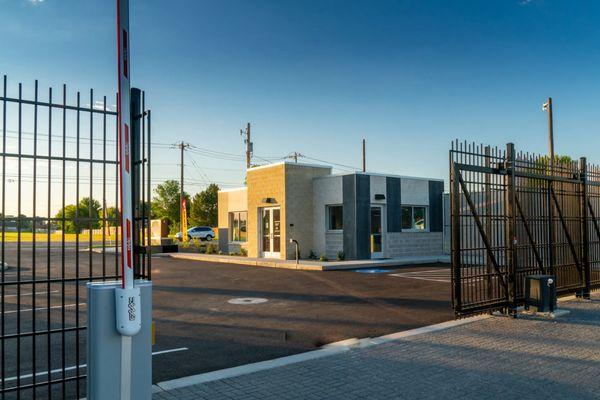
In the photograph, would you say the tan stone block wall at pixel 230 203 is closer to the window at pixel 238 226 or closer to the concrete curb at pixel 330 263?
the window at pixel 238 226

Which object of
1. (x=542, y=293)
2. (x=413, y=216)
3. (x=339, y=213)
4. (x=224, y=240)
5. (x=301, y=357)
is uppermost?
(x=339, y=213)

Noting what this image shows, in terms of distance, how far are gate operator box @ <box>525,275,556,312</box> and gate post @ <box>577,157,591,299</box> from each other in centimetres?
275

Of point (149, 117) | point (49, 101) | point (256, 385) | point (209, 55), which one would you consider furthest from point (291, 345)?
point (209, 55)

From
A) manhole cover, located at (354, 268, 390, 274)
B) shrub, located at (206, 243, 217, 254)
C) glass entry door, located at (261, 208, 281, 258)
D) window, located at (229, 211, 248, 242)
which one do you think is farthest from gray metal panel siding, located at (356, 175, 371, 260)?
shrub, located at (206, 243, 217, 254)

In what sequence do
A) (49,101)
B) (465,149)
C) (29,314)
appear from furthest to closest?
(29,314) → (465,149) → (49,101)

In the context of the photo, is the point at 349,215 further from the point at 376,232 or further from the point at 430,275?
the point at 430,275

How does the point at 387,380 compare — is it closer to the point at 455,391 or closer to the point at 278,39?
the point at 455,391

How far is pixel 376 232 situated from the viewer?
2272cm

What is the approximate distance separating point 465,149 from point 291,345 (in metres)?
4.57

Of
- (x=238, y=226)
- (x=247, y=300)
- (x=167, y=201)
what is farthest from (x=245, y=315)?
(x=167, y=201)

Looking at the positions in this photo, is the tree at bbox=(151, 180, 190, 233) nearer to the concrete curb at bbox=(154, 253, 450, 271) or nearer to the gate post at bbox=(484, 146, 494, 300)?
the concrete curb at bbox=(154, 253, 450, 271)

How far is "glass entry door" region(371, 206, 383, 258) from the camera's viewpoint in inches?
882

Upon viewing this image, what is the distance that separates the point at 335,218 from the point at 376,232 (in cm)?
205

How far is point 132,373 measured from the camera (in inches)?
138
